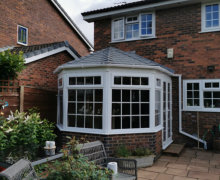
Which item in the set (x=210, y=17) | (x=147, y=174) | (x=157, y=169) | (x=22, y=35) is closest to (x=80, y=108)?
(x=147, y=174)

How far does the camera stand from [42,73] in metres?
8.23

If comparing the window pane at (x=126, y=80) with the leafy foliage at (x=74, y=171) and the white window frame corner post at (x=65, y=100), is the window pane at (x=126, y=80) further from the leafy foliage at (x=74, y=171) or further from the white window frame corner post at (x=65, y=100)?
the leafy foliage at (x=74, y=171)

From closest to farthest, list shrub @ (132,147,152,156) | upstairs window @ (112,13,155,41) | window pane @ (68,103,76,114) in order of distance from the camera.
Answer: shrub @ (132,147,152,156)
window pane @ (68,103,76,114)
upstairs window @ (112,13,155,41)

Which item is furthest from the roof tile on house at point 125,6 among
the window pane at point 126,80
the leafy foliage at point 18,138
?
Answer: the leafy foliage at point 18,138

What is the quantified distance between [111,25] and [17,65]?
16.9 feet

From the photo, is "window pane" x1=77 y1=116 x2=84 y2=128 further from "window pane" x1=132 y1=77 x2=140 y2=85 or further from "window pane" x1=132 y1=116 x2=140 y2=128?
"window pane" x1=132 y1=77 x2=140 y2=85

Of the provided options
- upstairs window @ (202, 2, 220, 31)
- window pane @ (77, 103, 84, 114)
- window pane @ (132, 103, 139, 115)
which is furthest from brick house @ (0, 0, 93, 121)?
upstairs window @ (202, 2, 220, 31)

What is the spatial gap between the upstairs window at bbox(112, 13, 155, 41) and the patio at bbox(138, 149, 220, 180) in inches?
200

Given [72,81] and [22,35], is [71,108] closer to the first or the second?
[72,81]

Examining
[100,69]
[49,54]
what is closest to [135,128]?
[100,69]

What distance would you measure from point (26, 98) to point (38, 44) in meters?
6.99

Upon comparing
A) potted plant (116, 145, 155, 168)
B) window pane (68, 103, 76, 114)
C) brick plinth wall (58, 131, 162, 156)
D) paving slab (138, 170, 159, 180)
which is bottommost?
paving slab (138, 170, 159, 180)

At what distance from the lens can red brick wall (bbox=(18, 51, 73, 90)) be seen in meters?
7.51

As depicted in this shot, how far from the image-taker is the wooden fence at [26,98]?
20.3ft
